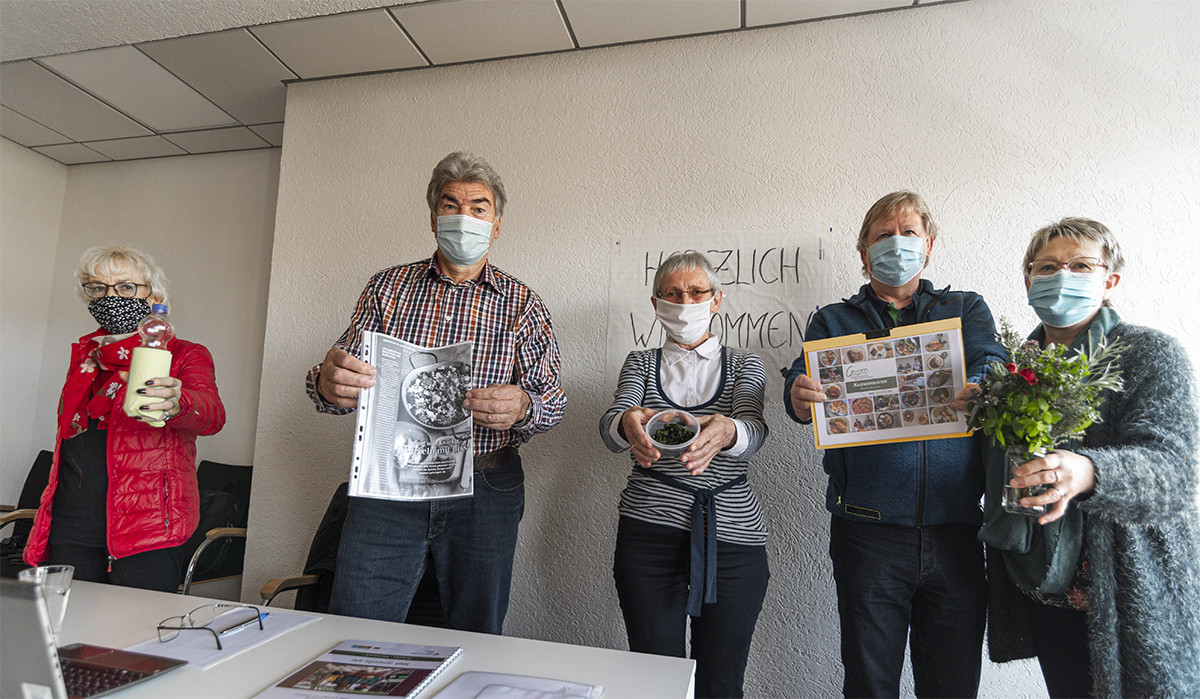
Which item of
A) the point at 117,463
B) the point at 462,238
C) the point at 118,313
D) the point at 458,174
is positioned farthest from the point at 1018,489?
the point at 118,313

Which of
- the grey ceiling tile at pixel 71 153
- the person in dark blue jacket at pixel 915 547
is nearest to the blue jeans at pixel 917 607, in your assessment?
the person in dark blue jacket at pixel 915 547

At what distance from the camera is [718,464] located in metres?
1.60

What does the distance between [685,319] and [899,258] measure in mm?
577

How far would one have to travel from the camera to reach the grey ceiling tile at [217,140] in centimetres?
334

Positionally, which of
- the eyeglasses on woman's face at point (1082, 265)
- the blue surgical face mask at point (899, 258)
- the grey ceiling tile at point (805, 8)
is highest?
the grey ceiling tile at point (805, 8)

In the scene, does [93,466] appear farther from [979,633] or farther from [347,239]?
[979,633]

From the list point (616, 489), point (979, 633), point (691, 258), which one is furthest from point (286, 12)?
point (979, 633)

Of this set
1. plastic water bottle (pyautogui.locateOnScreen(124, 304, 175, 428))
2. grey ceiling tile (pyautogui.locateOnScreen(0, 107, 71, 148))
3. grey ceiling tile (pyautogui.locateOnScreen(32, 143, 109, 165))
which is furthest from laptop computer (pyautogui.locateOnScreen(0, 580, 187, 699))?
grey ceiling tile (pyautogui.locateOnScreen(32, 143, 109, 165))

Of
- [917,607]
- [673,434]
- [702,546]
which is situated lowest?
[917,607]

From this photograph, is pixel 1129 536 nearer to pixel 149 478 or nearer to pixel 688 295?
pixel 688 295

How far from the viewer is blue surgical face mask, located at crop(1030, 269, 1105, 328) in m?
1.38

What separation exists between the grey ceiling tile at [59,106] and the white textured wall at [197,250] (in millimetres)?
337

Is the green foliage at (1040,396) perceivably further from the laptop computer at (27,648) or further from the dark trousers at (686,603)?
the laptop computer at (27,648)

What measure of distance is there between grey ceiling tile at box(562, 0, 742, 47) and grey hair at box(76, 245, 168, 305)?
173 cm
